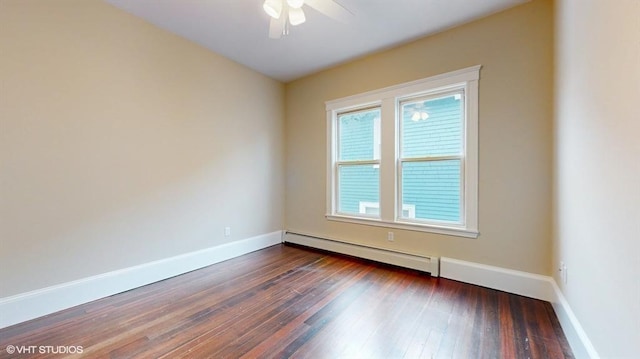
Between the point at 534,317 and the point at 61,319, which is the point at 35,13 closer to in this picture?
the point at 61,319

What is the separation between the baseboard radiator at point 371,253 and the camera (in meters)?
3.02

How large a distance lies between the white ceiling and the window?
1.92ft

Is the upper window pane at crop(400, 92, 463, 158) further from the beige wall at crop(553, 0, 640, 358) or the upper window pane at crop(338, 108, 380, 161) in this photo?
the beige wall at crop(553, 0, 640, 358)

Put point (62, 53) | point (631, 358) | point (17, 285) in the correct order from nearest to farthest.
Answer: point (631, 358)
point (17, 285)
point (62, 53)

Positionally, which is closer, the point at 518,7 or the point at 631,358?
the point at 631,358

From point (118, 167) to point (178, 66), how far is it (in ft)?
4.54

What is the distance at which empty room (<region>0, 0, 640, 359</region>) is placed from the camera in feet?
5.42

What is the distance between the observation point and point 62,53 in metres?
2.24

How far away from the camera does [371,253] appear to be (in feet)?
11.5

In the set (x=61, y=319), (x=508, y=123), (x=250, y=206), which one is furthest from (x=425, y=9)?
(x=61, y=319)

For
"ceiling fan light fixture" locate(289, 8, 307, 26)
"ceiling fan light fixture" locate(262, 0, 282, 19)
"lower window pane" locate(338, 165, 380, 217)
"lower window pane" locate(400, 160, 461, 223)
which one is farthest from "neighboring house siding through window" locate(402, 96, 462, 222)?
"ceiling fan light fixture" locate(262, 0, 282, 19)

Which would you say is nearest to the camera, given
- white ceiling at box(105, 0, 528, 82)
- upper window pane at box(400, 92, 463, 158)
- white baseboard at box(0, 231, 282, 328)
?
white baseboard at box(0, 231, 282, 328)

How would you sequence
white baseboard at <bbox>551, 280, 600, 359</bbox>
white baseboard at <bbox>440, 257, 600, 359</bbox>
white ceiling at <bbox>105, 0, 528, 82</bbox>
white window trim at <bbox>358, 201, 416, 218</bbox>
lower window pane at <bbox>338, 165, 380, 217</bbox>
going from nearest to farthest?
white baseboard at <bbox>551, 280, 600, 359</bbox>, white baseboard at <bbox>440, 257, 600, 359</bbox>, white ceiling at <bbox>105, 0, 528, 82</bbox>, white window trim at <bbox>358, 201, 416, 218</bbox>, lower window pane at <bbox>338, 165, 380, 217</bbox>

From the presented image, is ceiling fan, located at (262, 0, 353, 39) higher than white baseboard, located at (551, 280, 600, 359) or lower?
higher
